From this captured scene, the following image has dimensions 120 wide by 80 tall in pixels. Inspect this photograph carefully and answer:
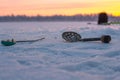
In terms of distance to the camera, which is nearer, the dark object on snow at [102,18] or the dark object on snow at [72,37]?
the dark object on snow at [72,37]

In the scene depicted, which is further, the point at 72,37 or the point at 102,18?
the point at 102,18

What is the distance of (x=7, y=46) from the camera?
8703 millimetres

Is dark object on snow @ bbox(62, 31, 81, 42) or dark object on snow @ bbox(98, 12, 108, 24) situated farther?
dark object on snow @ bbox(98, 12, 108, 24)

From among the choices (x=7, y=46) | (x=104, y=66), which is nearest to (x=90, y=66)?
(x=104, y=66)

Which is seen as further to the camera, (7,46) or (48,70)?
(7,46)

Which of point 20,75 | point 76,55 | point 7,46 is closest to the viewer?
point 20,75

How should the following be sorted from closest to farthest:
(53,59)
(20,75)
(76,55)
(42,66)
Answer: (20,75) → (42,66) → (53,59) → (76,55)

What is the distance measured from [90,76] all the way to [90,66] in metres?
0.76

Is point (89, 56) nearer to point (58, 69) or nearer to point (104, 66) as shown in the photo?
point (104, 66)

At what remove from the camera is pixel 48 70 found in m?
4.97

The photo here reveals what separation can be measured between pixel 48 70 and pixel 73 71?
0.41 metres

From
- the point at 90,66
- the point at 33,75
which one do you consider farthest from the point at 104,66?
the point at 33,75

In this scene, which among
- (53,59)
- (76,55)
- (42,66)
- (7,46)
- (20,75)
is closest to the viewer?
(20,75)

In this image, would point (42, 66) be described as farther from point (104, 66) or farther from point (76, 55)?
point (76, 55)
